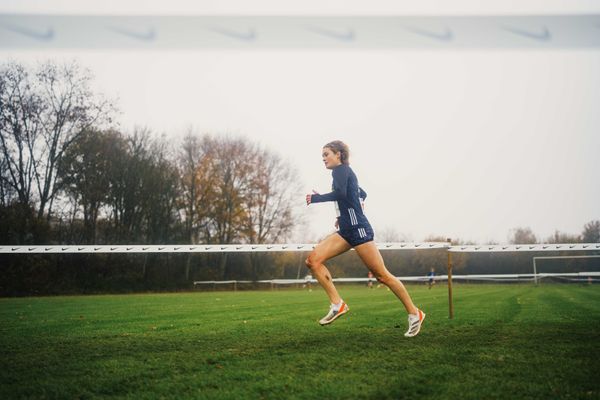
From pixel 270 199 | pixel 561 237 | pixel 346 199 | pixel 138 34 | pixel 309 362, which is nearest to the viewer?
pixel 309 362

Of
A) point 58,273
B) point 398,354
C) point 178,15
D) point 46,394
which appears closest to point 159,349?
point 46,394

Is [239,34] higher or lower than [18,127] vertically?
lower

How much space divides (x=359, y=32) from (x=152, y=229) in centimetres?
3704

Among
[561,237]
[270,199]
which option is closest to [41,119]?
[270,199]

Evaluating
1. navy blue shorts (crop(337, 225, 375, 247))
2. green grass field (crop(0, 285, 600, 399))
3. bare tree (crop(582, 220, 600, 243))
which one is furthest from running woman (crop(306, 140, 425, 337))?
bare tree (crop(582, 220, 600, 243))

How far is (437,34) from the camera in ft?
23.3

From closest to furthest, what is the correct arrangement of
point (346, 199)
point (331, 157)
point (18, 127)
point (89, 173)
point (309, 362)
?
point (309, 362)
point (346, 199)
point (331, 157)
point (18, 127)
point (89, 173)

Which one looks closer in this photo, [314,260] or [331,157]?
[314,260]

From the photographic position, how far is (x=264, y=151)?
53.1 meters

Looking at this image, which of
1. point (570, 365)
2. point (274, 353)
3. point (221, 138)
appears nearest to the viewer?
point (570, 365)

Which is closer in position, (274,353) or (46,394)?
(46,394)

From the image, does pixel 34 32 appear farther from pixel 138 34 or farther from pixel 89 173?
pixel 89 173

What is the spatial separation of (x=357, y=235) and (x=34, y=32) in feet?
19.1

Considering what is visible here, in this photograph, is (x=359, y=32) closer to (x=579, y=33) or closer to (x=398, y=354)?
(x=579, y=33)
